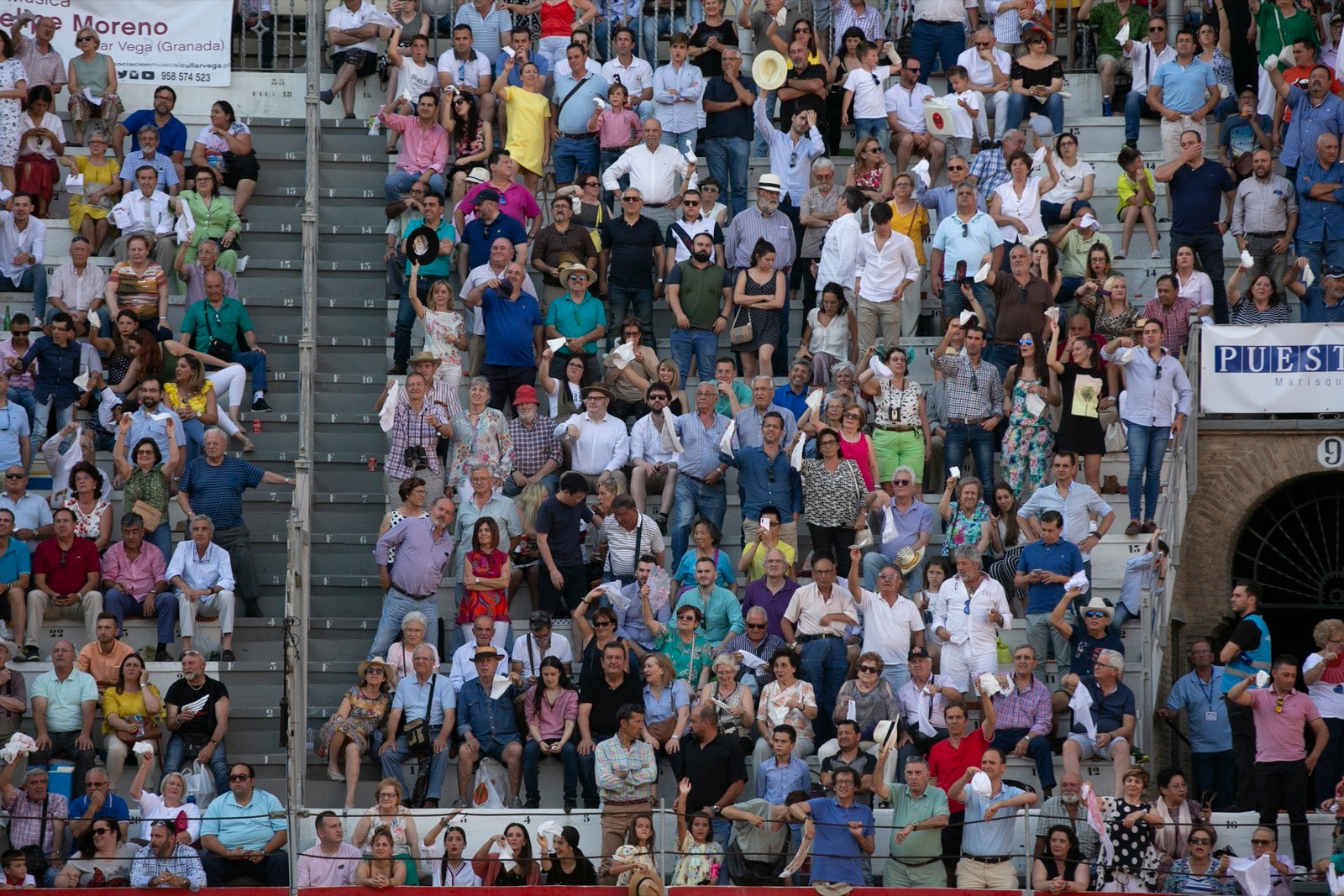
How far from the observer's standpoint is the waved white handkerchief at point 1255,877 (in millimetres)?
16844

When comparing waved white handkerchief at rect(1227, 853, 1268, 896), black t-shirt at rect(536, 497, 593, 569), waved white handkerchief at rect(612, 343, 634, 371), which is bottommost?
waved white handkerchief at rect(1227, 853, 1268, 896)

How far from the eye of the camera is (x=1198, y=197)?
2200 cm

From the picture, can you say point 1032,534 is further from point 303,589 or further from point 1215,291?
point 303,589

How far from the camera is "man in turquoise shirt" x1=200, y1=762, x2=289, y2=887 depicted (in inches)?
674

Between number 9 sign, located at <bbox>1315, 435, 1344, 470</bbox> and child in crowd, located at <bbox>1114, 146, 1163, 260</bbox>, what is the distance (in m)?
2.80

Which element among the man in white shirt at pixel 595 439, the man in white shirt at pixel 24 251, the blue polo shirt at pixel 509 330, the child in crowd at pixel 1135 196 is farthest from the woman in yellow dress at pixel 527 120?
the child in crowd at pixel 1135 196

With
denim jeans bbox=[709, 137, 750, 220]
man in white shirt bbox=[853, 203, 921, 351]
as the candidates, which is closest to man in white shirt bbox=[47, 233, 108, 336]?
denim jeans bbox=[709, 137, 750, 220]

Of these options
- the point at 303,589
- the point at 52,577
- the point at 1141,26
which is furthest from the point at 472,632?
the point at 1141,26

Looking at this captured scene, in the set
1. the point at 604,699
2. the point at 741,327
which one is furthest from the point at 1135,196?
the point at 604,699

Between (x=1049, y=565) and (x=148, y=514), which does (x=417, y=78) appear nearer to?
(x=148, y=514)

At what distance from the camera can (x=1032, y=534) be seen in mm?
19422

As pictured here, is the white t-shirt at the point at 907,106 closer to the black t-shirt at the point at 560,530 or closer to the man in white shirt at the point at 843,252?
the man in white shirt at the point at 843,252

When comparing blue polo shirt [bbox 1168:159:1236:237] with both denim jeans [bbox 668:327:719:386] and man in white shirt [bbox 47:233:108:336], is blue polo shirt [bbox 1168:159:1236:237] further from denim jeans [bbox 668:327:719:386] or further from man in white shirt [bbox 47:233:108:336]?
man in white shirt [bbox 47:233:108:336]

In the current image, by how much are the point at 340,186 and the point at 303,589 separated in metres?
5.39
